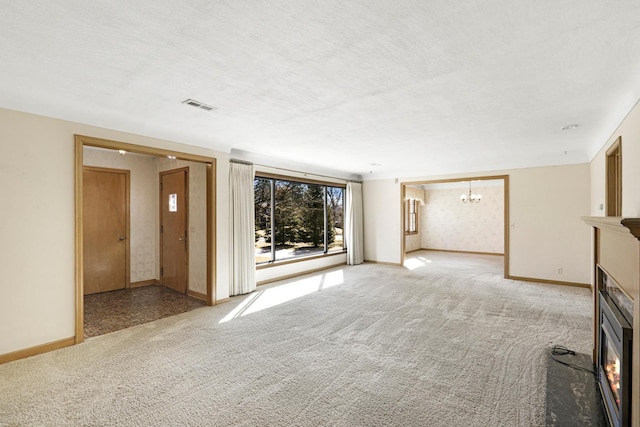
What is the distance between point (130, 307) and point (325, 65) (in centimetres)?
440

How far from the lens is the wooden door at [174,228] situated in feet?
17.4

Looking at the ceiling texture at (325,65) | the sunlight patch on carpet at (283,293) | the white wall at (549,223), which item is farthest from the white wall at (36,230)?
the white wall at (549,223)

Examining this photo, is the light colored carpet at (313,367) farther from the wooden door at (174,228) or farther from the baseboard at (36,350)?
the wooden door at (174,228)

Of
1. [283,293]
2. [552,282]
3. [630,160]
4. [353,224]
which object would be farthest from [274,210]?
[552,282]

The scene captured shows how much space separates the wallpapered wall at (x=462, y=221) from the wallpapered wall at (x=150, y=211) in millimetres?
8918

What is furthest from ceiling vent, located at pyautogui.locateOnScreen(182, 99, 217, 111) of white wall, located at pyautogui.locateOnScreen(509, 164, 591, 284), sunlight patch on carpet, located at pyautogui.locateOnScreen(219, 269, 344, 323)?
white wall, located at pyautogui.locateOnScreen(509, 164, 591, 284)

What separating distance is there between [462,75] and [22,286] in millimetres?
4420

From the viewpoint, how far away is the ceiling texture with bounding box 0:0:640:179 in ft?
5.36

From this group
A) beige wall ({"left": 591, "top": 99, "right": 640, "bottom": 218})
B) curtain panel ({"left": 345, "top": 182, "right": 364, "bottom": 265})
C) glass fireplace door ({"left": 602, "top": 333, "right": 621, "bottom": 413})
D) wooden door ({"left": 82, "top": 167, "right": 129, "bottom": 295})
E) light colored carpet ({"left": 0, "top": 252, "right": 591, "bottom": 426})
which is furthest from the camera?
curtain panel ({"left": 345, "top": 182, "right": 364, "bottom": 265})

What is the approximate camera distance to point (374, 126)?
381 centimetres

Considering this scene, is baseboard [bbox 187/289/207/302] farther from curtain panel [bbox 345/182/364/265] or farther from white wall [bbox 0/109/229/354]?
curtain panel [bbox 345/182/364/265]

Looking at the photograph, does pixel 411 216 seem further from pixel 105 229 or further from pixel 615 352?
pixel 615 352

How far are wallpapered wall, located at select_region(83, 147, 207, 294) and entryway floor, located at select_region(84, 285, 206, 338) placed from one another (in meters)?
0.37

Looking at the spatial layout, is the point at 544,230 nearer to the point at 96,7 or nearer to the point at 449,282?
the point at 449,282
